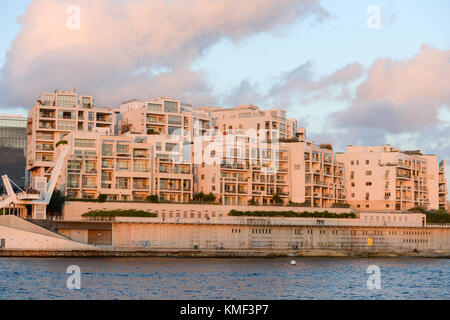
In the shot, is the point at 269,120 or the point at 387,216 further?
the point at 269,120

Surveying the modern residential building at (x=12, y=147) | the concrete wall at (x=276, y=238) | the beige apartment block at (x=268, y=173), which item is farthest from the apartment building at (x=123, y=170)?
the modern residential building at (x=12, y=147)

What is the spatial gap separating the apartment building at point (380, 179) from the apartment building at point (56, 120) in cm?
4657

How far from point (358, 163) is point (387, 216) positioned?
75.8ft

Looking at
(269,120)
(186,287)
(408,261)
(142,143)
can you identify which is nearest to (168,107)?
(269,120)

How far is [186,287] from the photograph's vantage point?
63.6 m

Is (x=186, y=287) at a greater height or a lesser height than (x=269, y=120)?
lesser

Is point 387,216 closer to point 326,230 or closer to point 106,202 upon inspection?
point 326,230

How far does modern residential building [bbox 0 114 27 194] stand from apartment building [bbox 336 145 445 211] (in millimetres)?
74489

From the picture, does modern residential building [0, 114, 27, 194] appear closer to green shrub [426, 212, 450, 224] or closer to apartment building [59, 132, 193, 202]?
apartment building [59, 132, 193, 202]

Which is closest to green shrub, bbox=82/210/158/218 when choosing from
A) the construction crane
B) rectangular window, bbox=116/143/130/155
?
the construction crane

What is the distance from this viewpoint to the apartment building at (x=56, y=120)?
133m

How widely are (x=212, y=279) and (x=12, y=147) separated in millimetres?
115583

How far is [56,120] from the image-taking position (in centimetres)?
13400

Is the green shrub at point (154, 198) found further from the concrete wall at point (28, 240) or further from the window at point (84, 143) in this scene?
the concrete wall at point (28, 240)
